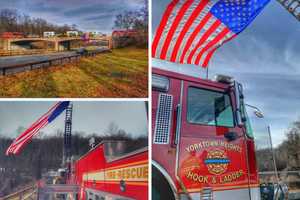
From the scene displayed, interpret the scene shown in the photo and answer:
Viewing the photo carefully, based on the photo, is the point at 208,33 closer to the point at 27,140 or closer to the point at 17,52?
the point at 17,52

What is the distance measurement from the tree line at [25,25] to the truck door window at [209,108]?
→ 3.39ft

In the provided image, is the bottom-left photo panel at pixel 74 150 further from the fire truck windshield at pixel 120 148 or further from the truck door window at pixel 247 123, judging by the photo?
the truck door window at pixel 247 123

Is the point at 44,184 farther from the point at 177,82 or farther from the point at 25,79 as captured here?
the point at 177,82

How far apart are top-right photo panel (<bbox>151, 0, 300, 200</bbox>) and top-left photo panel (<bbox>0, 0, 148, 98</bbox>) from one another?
0.56 feet

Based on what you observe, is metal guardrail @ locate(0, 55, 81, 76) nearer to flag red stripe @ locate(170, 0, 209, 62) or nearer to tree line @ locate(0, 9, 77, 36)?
tree line @ locate(0, 9, 77, 36)

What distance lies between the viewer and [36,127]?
303cm

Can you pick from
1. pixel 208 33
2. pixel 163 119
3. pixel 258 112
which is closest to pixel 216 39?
pixel 208 33

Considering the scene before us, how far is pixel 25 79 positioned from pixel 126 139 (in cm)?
85

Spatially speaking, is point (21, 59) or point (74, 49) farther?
point (74, 49)

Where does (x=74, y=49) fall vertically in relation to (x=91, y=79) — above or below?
above

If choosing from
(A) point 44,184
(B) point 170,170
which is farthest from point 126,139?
(A) point 44,184

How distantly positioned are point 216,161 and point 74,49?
1.34m

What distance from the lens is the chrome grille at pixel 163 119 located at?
295 cm

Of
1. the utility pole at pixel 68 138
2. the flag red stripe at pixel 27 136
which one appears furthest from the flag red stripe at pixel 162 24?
the flag red stripe at pixel 27 136
